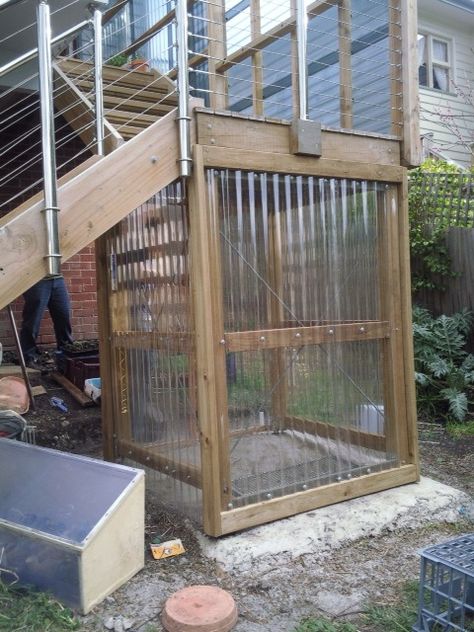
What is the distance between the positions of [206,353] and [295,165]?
4.13ft

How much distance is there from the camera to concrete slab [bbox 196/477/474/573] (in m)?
3.15

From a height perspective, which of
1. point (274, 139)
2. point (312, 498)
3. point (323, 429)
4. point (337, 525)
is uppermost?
point (274, 139)

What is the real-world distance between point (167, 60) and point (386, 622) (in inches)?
282

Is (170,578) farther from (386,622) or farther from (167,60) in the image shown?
(167,60)

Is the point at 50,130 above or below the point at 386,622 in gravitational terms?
above

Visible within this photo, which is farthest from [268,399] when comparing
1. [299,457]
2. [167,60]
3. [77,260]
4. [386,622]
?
[167,60]

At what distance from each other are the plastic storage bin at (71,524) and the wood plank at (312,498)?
0.54 meters

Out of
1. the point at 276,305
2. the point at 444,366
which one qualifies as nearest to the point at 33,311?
the point at 276,305

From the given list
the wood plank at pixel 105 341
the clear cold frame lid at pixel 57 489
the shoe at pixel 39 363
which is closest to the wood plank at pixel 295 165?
the wood plank at pixel 105 341

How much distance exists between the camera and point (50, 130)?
2693 millimetres

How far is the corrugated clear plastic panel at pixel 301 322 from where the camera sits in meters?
3.49

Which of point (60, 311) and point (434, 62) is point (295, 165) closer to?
point (60, 311)

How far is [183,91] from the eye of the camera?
324 centimetres

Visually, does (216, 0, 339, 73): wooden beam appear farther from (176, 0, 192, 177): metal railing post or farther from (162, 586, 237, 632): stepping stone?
(162, 586, 237, 632): stepping stone
